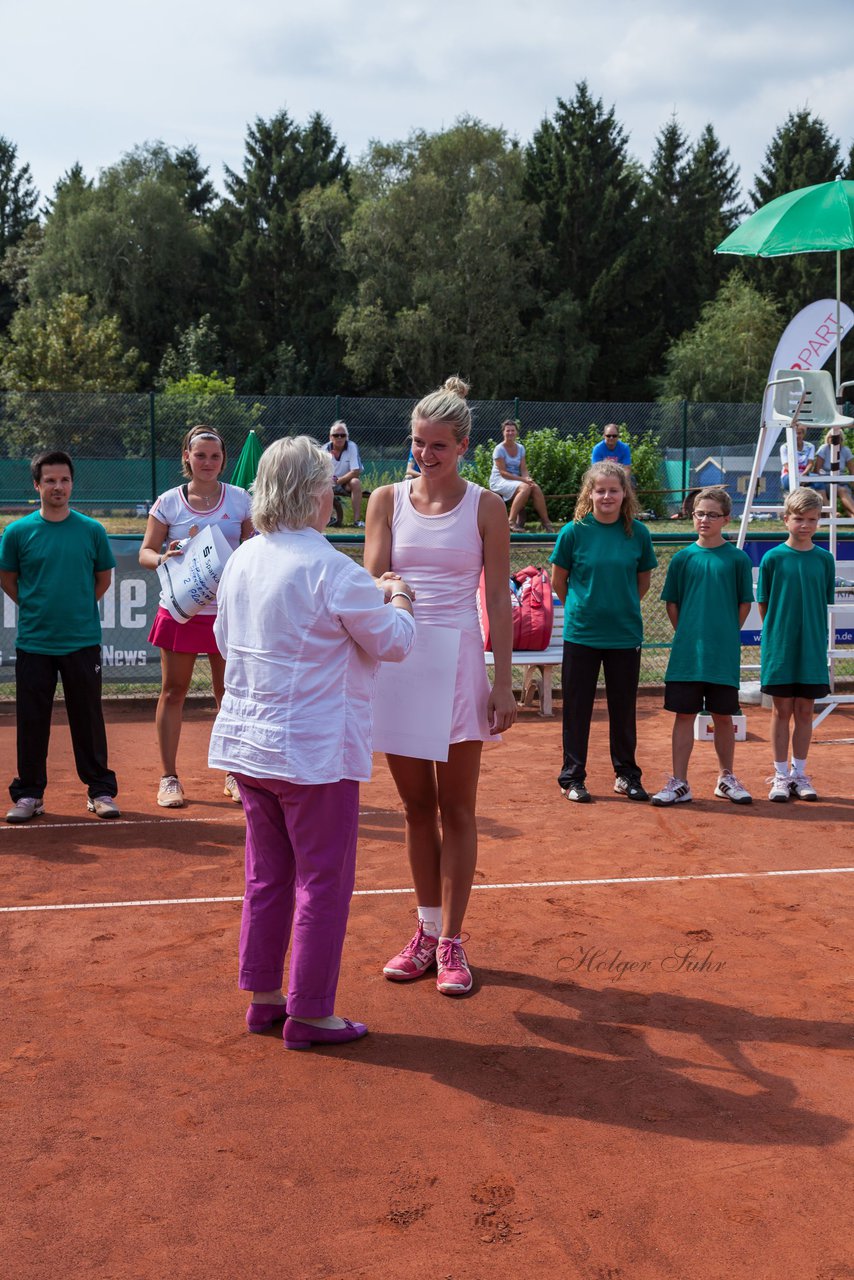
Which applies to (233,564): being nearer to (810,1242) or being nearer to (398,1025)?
(398,1025)

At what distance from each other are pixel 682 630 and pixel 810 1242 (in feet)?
15.2

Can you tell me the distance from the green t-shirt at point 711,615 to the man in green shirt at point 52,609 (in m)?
3.20

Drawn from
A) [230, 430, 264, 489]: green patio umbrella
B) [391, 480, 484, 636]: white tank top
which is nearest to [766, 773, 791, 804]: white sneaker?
[391, 480, 484, 636]: white tank top

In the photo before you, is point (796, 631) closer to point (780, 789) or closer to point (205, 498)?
point (780, 789)

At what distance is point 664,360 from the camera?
5481cm

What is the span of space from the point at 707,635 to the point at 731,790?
3.00 ft

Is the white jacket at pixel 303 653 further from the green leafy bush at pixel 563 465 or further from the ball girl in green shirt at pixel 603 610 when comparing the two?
the green leafy bush at pixel 563 465

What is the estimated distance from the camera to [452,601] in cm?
427

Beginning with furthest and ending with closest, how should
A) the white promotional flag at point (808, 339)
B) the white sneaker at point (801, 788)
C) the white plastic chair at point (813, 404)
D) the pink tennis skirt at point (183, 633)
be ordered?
the white promotional flag at point (808, 339) → the white plastic chair at point (813, 404) → the white sneaker at point (801, 788) → the pink tennis skirt at point (183, 633)

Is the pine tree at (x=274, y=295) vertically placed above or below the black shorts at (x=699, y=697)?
above

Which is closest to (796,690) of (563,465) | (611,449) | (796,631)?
(796,631)

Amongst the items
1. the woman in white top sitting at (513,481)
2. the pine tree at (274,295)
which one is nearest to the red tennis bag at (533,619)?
the woman in white top sitting at (513,481)

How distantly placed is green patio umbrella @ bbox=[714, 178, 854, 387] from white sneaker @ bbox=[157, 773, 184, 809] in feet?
17.9

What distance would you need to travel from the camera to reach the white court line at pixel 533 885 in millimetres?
5380
